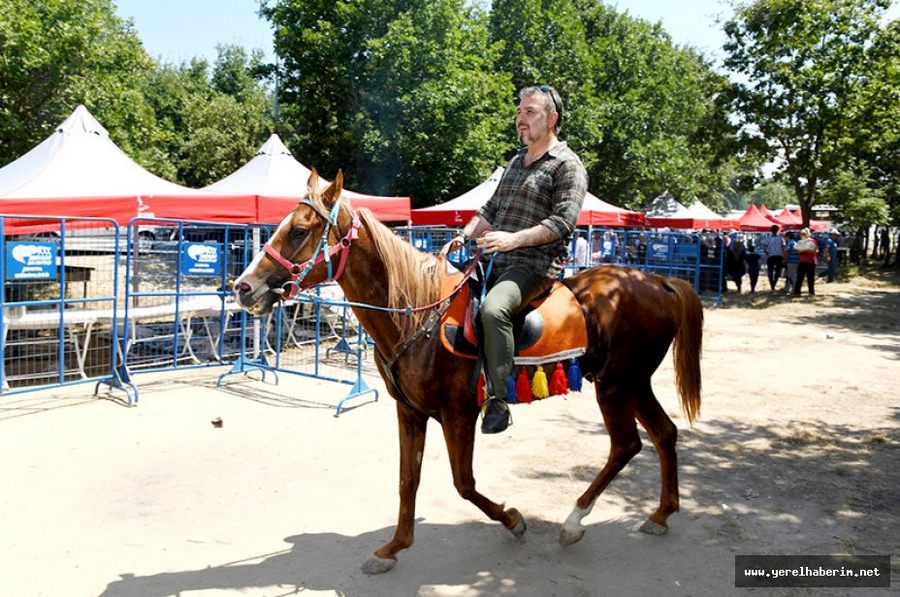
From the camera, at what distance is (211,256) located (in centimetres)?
901

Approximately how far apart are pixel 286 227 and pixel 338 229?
28 cm

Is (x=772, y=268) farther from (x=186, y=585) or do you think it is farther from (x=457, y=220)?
(x=186, y=585)

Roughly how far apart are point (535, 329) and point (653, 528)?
164 centimetres

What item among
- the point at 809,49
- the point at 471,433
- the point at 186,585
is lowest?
the point at 186,585

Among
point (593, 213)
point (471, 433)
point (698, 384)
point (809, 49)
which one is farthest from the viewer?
point (809, 49)

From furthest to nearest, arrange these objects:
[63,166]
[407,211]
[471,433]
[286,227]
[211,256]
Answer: [407,211] → [63,166] → [211,256] → [471,433] → [286,227]

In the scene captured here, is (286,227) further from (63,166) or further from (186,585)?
(63,166)

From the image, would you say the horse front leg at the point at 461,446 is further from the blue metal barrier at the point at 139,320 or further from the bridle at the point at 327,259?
the blue metal barrier at the point at 139,320

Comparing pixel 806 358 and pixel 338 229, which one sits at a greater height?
pixel 338 229

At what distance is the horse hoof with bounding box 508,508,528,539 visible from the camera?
4.27 m

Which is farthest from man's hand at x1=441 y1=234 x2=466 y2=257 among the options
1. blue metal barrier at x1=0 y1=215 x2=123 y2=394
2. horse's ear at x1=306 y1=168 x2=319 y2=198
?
blue metal barrier at x1=0 y1=215 x2=123 y2=394

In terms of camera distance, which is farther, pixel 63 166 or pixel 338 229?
pixel 63 166

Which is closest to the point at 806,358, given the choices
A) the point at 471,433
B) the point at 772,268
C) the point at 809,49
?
the point at 471,433

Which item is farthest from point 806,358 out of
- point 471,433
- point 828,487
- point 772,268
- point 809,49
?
point 809,49
